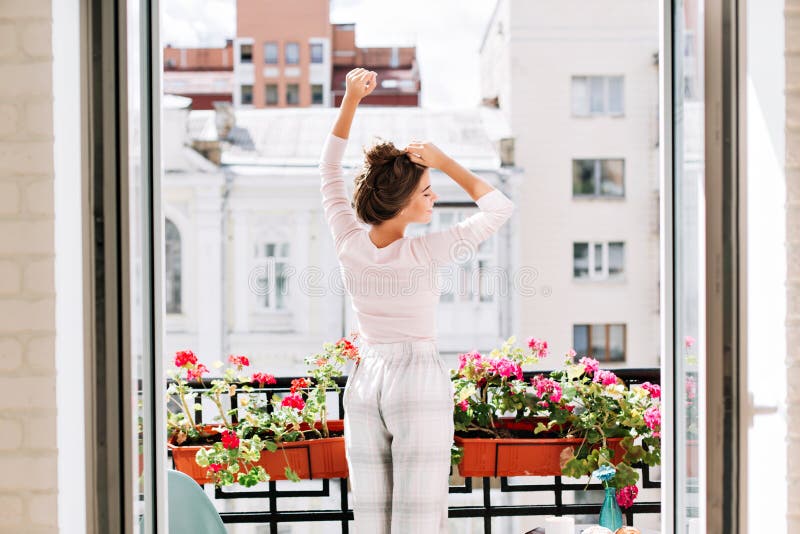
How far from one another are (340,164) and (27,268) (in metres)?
0.85

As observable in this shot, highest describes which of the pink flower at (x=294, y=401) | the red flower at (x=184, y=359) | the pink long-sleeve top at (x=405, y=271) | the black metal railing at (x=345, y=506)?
the pink long-sleeve top at (x=405, y=271)

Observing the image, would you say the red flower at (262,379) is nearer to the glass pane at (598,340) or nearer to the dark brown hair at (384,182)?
the dark brown hair at (384,182)

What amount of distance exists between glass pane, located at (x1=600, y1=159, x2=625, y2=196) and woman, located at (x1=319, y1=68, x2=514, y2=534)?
1659 cm

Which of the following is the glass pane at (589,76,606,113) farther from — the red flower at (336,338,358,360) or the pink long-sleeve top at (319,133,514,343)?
the pink long-sleeve top at (319,133,514,343)

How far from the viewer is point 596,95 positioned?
59.2 feet

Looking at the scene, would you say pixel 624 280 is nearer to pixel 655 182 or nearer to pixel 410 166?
pixel 655 182

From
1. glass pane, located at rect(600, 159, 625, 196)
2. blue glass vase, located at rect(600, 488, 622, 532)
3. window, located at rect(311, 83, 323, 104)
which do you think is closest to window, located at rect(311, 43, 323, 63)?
window, located at rect(311, 83, 323, 104)

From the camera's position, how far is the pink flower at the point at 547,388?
2301mm

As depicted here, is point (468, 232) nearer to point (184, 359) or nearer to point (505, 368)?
point (505, 368)

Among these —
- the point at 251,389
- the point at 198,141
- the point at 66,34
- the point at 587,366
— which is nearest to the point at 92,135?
the point at 66,34

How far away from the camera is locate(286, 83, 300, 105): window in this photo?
1798cm

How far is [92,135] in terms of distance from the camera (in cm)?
147

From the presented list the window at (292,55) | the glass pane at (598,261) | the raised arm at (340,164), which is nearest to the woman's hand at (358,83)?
the raised arm at (340,164)

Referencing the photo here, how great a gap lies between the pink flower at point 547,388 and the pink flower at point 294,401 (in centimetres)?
71
